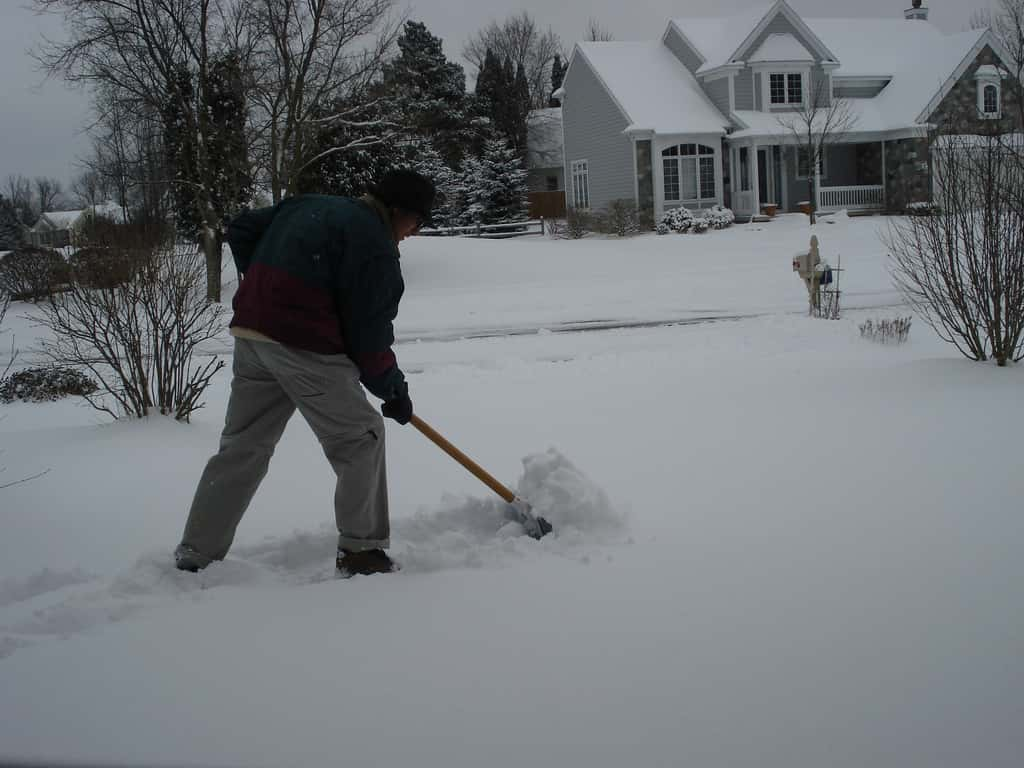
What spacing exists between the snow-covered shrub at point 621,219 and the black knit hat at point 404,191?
26.7 m

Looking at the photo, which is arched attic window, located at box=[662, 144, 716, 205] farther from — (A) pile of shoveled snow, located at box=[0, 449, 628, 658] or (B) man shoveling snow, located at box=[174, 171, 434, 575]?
(B) man shoveling snow, located at box=[174, 171, 434, 575]

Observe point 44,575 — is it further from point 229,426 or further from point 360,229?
point 360,229

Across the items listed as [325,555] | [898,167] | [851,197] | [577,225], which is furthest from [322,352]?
[898,167]

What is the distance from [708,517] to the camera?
468 centimetres

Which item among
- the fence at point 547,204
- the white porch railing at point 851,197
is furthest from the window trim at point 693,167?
the fence at point 547,204

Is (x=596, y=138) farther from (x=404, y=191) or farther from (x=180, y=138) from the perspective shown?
(x=404, y=191)

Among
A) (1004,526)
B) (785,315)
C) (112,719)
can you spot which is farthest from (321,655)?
(785,315)

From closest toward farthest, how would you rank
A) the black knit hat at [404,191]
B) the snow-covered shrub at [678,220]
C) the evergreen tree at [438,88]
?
the black knit hat at [404,191] → the snow-covered shrub at [678,220] → the evergreen tree at [438,88]

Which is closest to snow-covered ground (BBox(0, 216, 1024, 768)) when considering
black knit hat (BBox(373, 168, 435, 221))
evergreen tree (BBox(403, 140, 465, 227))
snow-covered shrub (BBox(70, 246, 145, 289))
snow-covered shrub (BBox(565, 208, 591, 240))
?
snow-covered shrub (BBox(70, 246, 145, 289))

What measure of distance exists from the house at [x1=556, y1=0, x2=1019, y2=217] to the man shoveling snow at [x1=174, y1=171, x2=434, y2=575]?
28436mm

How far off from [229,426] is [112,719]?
1475 mm

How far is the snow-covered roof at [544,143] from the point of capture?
52656mm

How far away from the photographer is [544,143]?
53000mm

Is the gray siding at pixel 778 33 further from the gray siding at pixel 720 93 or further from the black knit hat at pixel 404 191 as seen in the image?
the black knit hat at pixel 404 191
